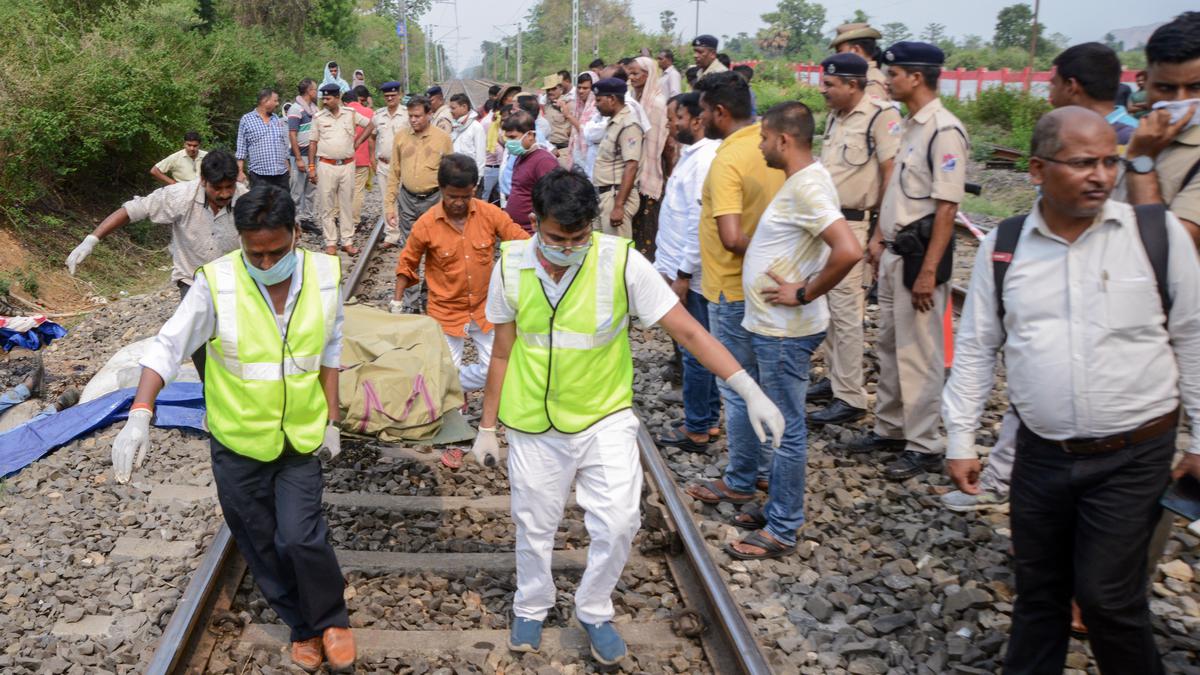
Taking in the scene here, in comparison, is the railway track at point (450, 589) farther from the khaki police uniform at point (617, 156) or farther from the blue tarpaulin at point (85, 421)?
the khaki police uniform at point (617, 156)

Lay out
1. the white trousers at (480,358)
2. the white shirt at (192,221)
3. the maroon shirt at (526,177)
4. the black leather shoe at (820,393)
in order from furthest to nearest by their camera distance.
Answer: the maroon shirt at (526,177)
the black leather shoe at (820,393)
the white trousers at (480,358)
the white shirt at (192,221)

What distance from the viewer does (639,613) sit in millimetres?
4309

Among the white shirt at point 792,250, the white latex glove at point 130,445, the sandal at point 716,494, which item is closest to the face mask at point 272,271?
the white latex glove at point 130,445

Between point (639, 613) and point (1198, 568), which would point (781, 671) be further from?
point (1198, 568)

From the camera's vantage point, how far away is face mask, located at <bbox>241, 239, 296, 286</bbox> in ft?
12.1

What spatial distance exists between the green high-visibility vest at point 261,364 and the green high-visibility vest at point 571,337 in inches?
30.4

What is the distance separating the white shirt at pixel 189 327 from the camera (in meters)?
3.57

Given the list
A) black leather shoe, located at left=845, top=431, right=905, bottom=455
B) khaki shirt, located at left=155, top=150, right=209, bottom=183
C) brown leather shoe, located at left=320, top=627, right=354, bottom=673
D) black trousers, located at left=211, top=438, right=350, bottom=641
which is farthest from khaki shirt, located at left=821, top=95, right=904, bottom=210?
khaki shirt, located at left=155, top=150, right=209, bottom=183

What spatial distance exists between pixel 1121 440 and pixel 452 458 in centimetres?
391

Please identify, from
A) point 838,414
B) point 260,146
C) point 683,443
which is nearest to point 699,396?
point 683,443

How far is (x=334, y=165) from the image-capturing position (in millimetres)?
12117

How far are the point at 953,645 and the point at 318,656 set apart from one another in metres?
2.56

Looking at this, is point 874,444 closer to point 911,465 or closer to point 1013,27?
point 911,465

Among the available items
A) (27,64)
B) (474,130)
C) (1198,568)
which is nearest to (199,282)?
(1198,568)
